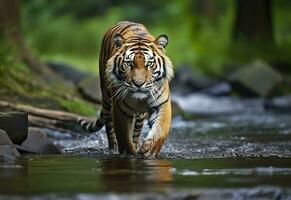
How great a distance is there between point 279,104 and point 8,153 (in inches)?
477

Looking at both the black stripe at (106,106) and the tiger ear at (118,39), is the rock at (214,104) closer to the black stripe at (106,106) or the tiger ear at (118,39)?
the black stripe at (106,106)

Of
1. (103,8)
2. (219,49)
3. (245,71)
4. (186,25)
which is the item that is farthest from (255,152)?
(103,8)

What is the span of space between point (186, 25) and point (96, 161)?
29.3 metres

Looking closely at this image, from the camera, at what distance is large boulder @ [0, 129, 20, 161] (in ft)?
28.4

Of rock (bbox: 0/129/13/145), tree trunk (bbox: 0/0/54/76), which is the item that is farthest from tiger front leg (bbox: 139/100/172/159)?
tree trunk (bbox: 0/0/54/76)

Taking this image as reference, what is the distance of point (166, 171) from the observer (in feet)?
25.2

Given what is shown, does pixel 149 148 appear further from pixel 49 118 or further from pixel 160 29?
pixel 160 29

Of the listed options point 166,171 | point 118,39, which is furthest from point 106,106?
point 166,171

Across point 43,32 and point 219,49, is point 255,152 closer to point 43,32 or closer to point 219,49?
point 219,49

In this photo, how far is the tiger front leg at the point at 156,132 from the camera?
361 inches

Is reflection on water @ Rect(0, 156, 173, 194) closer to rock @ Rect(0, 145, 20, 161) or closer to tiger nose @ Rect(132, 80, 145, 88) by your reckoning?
rock @ Rect(0, 145, 20, 161)

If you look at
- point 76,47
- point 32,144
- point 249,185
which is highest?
point 249,185

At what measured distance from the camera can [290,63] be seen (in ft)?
86.2

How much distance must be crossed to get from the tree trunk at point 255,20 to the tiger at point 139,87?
60.2 ft
